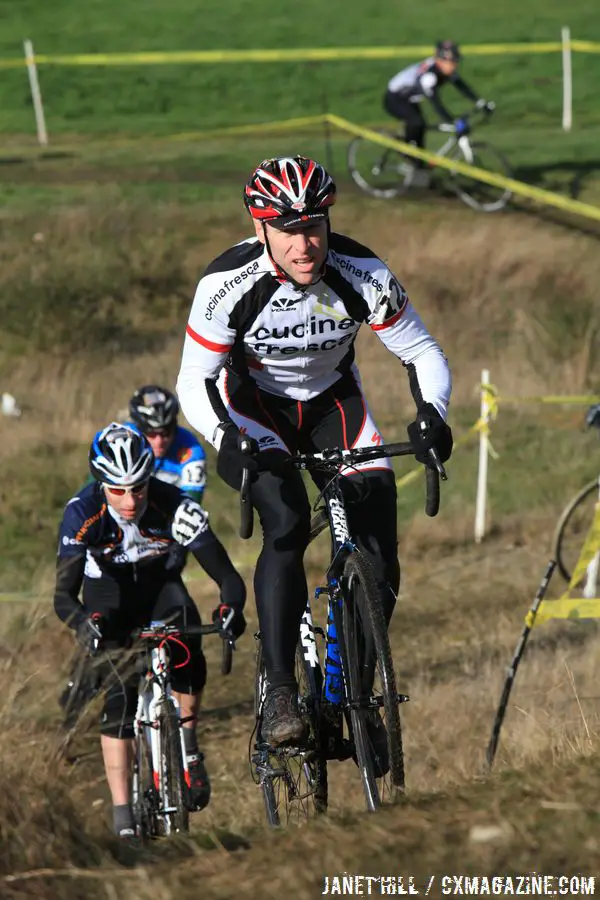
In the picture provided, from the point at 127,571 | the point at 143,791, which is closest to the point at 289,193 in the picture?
the point at 127,571

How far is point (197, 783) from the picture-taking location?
7449mm

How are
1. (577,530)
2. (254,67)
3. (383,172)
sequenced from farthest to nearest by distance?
(254,67) < (383,172) < (577,530)

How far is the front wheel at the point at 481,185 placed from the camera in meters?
21.7

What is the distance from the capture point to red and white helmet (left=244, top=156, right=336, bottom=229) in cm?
571

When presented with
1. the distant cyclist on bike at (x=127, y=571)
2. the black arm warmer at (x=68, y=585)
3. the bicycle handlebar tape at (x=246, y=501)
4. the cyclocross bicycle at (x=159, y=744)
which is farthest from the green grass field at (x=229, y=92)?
the bicycle handlebar tape at (x=246, y=501)

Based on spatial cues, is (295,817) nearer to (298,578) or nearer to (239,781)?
(298,578)

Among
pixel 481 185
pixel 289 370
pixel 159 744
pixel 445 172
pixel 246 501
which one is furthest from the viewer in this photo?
pixel 445 172

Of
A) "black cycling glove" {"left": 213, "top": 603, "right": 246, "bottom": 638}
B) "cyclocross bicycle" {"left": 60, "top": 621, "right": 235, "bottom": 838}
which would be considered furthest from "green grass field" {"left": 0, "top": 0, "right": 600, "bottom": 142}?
"black cycling glove" {"left": 213, "top": 603, "right": 246, "bottom": 638}

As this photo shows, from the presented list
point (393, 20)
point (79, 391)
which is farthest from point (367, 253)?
point (393, 20)

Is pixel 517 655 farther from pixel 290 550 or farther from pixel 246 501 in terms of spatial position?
pixel 246 501

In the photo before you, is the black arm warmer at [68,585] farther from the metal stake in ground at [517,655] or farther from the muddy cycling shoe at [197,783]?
the metal stake in ground at [517,655]

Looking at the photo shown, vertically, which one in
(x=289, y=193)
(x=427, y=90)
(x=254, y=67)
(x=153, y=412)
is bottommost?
(x=153, y=412)

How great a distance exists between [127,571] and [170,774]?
1277mm

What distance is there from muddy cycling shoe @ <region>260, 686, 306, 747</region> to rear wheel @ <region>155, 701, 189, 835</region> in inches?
46.3
